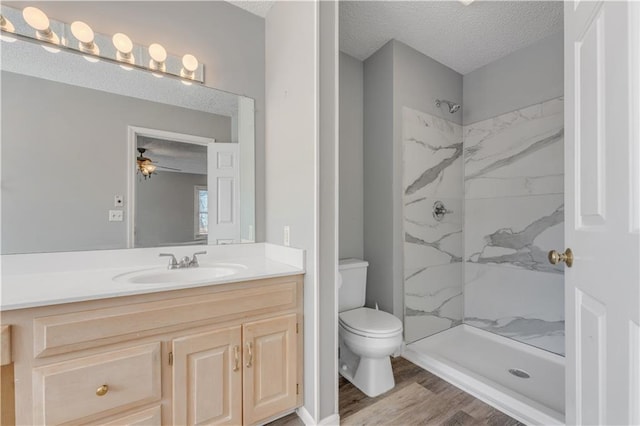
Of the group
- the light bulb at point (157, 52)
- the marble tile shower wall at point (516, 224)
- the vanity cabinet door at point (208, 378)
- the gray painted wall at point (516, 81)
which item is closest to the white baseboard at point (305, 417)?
the vanity cabinet door at point (208, 378)

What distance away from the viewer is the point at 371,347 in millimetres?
1690

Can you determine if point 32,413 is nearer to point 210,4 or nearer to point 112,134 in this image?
point 112,134

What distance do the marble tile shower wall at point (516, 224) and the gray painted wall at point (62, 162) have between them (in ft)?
8.94

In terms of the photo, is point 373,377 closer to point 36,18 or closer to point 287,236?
point 287,236

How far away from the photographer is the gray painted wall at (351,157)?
2322mm

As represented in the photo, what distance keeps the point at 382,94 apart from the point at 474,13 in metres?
0.79

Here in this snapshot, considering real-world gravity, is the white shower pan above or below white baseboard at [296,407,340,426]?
below

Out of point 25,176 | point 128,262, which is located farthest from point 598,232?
point 25,176

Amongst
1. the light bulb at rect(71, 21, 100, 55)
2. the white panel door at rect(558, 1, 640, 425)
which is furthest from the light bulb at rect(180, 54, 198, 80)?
the white panel door at rect(558, 1, 640, 425)

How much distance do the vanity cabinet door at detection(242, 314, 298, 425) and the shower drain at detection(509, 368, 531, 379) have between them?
1.62 metres

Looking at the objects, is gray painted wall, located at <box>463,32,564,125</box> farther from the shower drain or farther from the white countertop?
the white countertop

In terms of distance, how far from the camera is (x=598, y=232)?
30.2 inches

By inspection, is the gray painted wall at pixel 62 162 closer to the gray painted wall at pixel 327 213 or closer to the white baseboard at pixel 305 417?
the gray painted wall at pixel 327 213

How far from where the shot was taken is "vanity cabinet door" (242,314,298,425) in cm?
133
